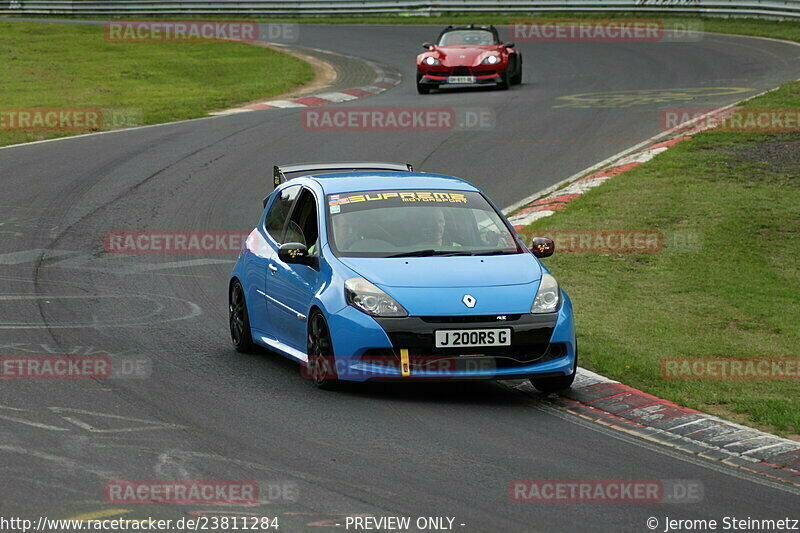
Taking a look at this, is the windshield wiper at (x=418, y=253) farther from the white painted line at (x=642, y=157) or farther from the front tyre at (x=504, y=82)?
the front tyre at (x=504, y=82)

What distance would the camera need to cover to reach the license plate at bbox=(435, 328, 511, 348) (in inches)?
328

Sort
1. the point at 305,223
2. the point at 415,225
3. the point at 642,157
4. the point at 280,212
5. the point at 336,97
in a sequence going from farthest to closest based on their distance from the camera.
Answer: the point at 336,97 → the point at 642,157 → the point at 280,212 → the point at 305,223 → the point at 415,225

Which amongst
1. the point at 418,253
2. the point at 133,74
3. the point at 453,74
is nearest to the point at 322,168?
the point at 418,253

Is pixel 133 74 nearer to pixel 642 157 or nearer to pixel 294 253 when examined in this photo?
pixel 642 157

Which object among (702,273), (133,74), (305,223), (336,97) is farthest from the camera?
(133,74)

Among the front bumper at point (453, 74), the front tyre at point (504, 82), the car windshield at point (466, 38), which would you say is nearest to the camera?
the front bumper at point (453, 74)

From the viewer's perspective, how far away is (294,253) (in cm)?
916

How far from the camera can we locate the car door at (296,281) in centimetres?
916

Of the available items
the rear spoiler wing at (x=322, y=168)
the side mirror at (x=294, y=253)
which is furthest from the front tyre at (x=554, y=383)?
the rear spoiler wing at (x=322, y=168)

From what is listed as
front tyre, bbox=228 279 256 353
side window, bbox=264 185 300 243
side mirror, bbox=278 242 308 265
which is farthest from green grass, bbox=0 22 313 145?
side mirror, bbox=278 242 308 265

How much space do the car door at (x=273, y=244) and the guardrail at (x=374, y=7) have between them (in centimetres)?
3088

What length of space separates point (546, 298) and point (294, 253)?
6.17 feet

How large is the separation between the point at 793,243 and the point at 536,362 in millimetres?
6593

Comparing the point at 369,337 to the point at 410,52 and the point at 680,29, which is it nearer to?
the point at 410,52
